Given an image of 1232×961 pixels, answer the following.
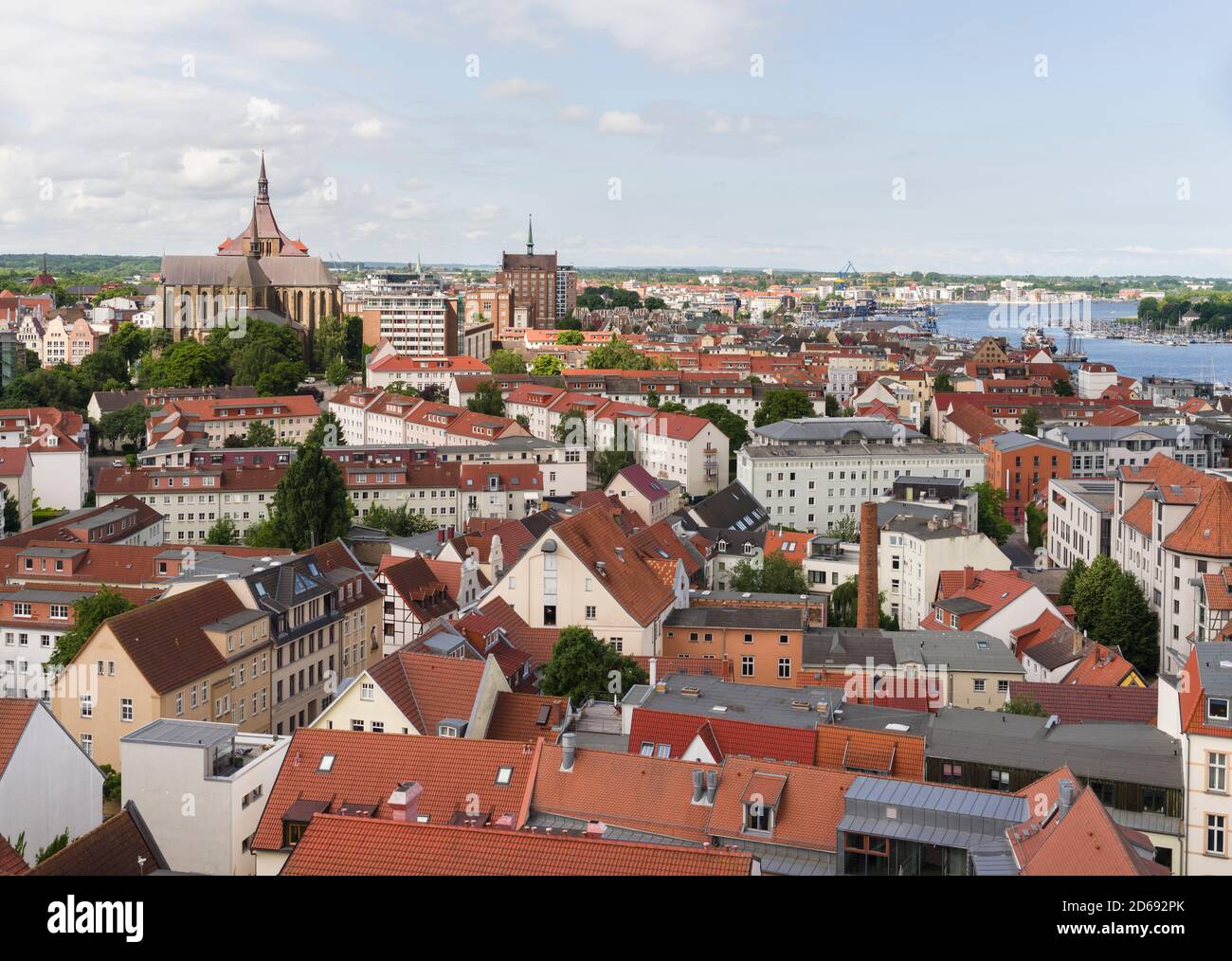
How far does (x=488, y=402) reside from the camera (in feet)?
145

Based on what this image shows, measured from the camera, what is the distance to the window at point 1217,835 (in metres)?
10.8

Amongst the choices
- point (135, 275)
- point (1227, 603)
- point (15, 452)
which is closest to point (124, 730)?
point (1227, 603)

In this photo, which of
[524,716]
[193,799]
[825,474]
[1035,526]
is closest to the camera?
[193,799]

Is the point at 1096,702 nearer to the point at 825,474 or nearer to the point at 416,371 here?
the point at 825,474

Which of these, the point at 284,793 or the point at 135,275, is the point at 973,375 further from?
the point at 135,275

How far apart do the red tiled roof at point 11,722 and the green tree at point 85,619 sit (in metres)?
6.77

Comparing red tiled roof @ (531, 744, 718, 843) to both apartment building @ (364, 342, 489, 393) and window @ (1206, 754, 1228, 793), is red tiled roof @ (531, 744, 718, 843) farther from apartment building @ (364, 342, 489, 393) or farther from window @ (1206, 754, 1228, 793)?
apartment building @ (364, 342, 489, 393)

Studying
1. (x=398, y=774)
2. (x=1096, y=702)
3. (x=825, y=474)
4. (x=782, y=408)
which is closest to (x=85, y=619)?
(x=398, y=774)

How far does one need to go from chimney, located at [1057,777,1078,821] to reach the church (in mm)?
55310

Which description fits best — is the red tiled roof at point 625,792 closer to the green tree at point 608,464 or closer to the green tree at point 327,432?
the green tree at point 608,464

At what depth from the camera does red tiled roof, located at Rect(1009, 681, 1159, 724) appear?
1375 cm

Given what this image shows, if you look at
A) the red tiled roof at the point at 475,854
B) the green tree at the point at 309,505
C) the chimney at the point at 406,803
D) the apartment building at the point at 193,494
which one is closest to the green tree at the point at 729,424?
the apartment building at the point at 193,494

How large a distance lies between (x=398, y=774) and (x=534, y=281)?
82310 mm
